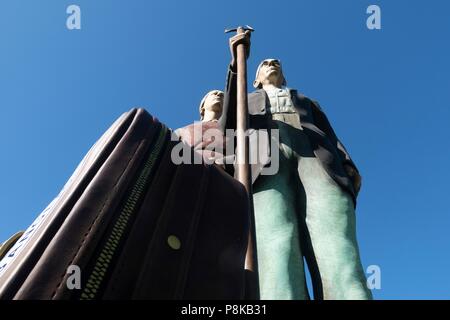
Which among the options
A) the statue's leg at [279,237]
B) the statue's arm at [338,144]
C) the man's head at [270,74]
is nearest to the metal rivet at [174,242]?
the statue's leg at [279,237]

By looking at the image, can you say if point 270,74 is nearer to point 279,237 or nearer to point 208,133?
point 208,133

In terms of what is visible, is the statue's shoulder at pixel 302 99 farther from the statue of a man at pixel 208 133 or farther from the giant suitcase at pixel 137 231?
the giant suitcase at pixel 137 231

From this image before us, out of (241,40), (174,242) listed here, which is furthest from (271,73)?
(174,242)

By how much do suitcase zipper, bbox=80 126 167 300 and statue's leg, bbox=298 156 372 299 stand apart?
1455 mm

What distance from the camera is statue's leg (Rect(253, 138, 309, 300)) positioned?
2.18m

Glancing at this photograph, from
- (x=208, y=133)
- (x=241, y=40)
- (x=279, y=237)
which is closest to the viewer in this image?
(x=241, y=40)

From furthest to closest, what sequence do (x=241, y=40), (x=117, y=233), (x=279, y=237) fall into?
1. (x=279, y=237)
2. (x=241, y=40)
3. (x=117, y=233)

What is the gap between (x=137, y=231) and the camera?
87 centimetres

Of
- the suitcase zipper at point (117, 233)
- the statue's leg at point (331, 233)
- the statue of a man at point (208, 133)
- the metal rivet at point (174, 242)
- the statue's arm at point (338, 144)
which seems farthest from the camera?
the statue's arm at point (338, 144)

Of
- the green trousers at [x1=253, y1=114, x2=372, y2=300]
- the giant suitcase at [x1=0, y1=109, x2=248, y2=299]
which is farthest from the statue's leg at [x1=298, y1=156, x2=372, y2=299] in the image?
the giant suitcase at [x1=0, y1=109, x2=248, y2=299]

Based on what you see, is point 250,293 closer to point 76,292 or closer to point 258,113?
point 76,292

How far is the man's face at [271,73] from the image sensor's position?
324 centimetres

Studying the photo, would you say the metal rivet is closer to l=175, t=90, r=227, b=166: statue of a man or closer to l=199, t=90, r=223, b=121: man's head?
l=175, t=90, r=227, b=166: statue of a man

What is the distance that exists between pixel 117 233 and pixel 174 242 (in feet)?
0.41
